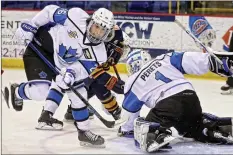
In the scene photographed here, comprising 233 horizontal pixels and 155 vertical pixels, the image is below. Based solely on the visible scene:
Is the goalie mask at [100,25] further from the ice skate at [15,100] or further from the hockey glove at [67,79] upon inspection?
the ice skate at [15,100]

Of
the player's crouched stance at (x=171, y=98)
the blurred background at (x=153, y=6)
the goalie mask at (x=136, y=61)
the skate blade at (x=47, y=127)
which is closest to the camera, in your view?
the player's crouched stance at (x=171, y=98)

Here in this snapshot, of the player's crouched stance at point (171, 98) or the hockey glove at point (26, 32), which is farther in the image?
the hockey glove at point (26, 32)

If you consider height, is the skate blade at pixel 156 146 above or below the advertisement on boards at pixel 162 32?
below

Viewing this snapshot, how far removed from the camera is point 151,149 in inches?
105

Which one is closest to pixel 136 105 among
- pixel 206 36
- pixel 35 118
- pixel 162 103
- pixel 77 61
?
pixel 162 103

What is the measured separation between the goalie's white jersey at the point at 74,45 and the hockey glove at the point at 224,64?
1.88 ft

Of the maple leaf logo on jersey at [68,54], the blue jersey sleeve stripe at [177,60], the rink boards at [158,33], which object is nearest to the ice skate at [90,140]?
the maple leaf logo on jersey at [68,54]

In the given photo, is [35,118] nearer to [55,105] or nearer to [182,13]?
[55,105]

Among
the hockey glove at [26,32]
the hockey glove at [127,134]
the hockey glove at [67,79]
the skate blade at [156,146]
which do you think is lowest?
the hockey glove at [127,134]

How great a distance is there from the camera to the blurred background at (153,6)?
17.5ft

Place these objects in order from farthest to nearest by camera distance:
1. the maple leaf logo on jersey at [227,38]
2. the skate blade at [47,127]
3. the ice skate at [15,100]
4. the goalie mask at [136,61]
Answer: the maple leaf logo on jersey at [227,38] → the ice skate at [15,100] → the skate blade at [47,127] → the goalie mask at [136,61]

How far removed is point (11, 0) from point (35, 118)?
2.55 m

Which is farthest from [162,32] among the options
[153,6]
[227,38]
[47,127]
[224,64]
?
[224,64]

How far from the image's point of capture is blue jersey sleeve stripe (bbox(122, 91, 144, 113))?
2.88 metres
